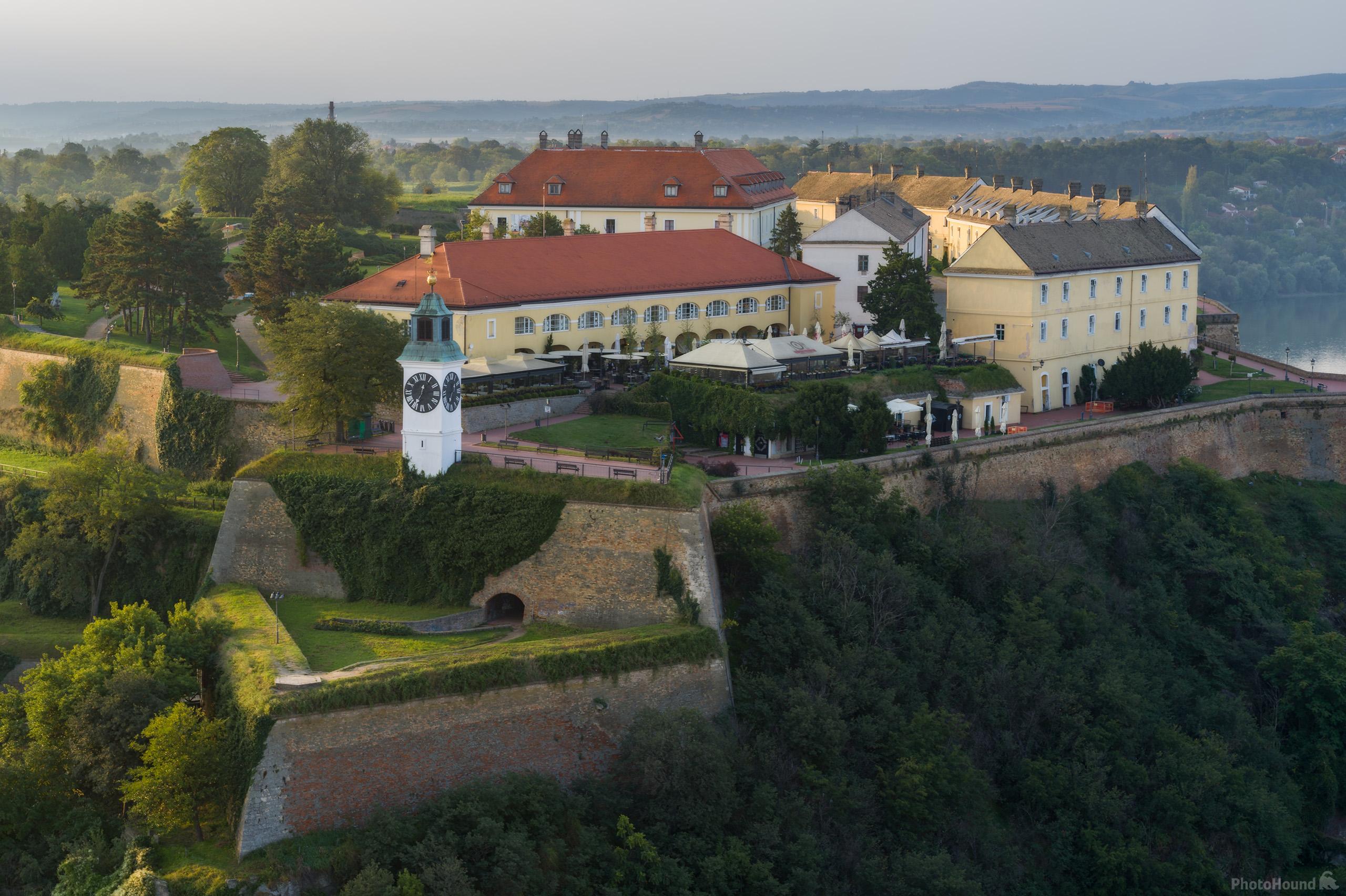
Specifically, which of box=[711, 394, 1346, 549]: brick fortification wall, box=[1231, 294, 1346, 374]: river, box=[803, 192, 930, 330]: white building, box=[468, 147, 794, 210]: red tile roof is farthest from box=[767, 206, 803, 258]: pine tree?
box=[1231, 294, 1346, 374]: river

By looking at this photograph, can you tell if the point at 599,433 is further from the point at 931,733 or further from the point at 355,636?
the point at 931,733

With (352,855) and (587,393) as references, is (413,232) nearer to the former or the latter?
(587,393)

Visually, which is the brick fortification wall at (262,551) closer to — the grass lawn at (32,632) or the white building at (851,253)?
the grass lawn at (32,632)

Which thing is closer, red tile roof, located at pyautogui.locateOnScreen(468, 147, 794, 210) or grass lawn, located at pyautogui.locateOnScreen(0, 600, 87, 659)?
grass lawn, located at pyautogui.locateOnScreen(0, 600, 87, 659)

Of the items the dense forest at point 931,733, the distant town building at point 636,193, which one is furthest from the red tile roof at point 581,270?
the dense forest at point 931,733

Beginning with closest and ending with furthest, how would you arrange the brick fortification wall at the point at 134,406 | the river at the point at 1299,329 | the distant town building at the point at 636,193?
1. the brick fortification wall at the point at 134,406
2. the distant town building at the point at 636,193
3. the river at the point at 1299,329

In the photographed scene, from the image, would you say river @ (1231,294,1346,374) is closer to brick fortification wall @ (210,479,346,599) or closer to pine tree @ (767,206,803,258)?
pine tree @ (767,206,803,258)

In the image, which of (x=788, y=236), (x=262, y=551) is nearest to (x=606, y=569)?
(x=262, y=551)
